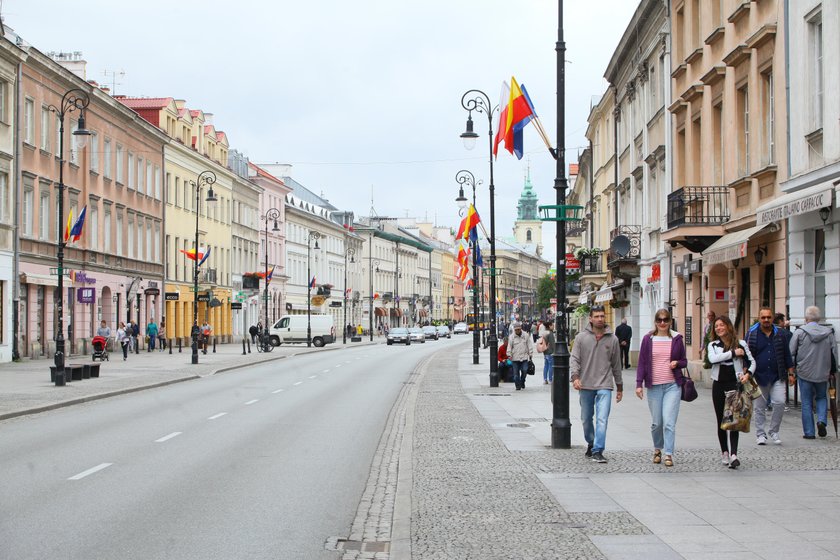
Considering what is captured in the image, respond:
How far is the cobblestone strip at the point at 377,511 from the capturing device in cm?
828

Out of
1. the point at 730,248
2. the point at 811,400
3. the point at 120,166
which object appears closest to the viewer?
the point at 811,400

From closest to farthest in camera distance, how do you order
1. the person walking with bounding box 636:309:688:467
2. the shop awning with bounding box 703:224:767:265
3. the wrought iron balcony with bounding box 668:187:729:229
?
1. the person walking with bounding box 636:309:688:467
2. the shop awning with bounding box 703:224:767:265
3. the wrought iron balcony with bounding box 668:187:729:229

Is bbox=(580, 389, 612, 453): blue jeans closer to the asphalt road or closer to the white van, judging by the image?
the asphalt road

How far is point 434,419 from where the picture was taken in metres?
19.4

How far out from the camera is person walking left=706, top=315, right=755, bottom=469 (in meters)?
12.4

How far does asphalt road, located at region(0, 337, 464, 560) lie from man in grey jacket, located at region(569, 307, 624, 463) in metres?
2.80

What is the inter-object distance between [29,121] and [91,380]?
1648 cm

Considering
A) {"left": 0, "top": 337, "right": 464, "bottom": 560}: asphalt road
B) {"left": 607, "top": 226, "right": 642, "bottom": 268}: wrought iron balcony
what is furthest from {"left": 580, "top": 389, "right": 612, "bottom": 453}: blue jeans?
{"left": 607, "top": 226, "right": 642, "bottom": 268}: wrought iron balcony

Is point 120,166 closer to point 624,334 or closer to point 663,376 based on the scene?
point 624,334

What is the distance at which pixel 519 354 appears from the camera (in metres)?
27.8

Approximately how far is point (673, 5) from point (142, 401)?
1764cm

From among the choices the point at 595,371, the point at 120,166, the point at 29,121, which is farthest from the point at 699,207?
the point at 120,166

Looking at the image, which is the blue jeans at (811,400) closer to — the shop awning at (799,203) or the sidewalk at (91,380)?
the shop awning at (799,203)

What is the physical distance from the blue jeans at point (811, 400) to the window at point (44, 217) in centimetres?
3584
